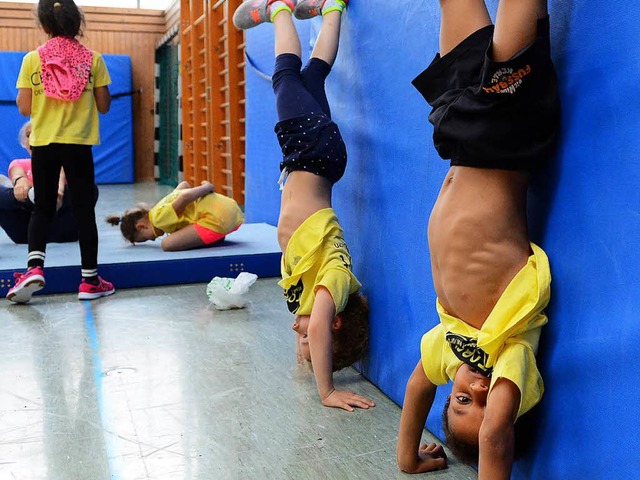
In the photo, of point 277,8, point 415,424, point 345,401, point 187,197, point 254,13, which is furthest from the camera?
point 187,197

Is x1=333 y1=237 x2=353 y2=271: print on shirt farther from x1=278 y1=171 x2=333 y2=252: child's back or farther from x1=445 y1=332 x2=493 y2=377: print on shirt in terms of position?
x1=445 y1=332 x2=493 y2=377: print on shirt

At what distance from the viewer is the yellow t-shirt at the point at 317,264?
80.6 inches

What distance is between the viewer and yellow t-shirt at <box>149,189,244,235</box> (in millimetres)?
3730

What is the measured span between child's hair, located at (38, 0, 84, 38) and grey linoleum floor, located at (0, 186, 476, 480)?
1.23m

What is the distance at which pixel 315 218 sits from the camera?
2219mm

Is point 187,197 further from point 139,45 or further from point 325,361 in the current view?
point 139,45

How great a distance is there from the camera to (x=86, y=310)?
116 inches

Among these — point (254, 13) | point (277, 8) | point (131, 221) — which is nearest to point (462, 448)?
point (277, 8)

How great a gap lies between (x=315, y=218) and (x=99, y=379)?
2.80ft

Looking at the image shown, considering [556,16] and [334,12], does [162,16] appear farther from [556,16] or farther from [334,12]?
[556,16]

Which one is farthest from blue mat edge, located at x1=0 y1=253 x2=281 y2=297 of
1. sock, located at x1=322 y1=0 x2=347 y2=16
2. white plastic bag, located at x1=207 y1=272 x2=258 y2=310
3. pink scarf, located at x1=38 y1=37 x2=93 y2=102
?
sock, located at x1=322 y1=0 x2=347 y2=16

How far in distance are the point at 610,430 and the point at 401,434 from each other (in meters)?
0.55

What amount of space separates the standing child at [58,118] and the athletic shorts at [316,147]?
112 centimetres

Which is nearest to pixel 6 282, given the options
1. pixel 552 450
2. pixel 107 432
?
pixel 107 432
